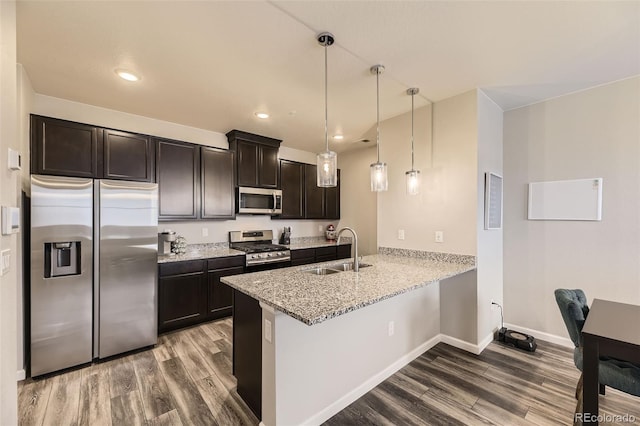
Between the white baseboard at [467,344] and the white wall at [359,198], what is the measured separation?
2124 millimetres

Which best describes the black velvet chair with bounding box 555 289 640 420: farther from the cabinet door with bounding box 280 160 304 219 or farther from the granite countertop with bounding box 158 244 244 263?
the cabinet door with bounding box 280 160 304 219

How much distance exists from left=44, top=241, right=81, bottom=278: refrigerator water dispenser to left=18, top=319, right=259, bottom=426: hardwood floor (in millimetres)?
900

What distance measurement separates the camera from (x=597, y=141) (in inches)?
104

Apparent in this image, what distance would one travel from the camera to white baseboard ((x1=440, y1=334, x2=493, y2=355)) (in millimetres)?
2684

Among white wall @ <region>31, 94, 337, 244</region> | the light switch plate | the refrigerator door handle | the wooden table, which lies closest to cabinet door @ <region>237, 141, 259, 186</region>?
white wall @ <region>31, 94, 337, 244</region>

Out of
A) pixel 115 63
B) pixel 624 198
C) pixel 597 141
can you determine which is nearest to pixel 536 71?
pixel 597 141

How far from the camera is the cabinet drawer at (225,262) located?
3.39 metres

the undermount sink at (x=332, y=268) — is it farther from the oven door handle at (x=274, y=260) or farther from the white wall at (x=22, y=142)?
the white wall at (x=22, y=142)

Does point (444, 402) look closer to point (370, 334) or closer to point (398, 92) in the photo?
point (370, 334)

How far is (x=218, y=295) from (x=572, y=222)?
13.4ft

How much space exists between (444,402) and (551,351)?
158cm

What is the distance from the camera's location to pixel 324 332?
1.85m

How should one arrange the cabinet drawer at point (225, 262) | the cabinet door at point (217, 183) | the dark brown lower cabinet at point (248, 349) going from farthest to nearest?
the cabinet door at point (217, 183) < the cabinet drawer at point (225, 262) < the dark brown lower cabinet at point (248, 349)

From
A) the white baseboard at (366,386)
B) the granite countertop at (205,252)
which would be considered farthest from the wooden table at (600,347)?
the granite countertop at (205,252)
